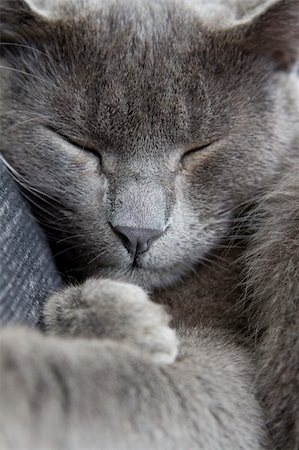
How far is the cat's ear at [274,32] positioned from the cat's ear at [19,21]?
40 cm

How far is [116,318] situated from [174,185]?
35 cm

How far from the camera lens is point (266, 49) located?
55.3 inches

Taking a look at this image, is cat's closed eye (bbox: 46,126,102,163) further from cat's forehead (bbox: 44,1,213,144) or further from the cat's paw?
the cat's paw

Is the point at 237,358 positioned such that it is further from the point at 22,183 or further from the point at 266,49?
the point at 266,49

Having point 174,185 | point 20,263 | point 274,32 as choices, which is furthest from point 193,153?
point 20,263

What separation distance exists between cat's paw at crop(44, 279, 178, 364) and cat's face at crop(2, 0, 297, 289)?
0.50ft

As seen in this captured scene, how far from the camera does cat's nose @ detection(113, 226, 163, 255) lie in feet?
3.97

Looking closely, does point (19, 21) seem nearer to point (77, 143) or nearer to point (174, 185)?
point (77, 143)

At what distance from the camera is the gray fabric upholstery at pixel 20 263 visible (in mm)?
1035

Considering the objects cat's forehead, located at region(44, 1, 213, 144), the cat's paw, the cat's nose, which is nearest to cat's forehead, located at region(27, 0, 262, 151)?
cat's forehead, located at region(44, 1, 213, 144)

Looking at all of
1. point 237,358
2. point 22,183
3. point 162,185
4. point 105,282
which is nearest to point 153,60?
point 162,185

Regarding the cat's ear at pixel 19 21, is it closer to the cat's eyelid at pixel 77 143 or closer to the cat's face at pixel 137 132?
the cat's face at pixel 137 132

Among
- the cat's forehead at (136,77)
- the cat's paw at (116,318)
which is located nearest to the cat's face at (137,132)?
the cat's forehead at (136,77)

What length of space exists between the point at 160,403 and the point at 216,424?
10 cm
